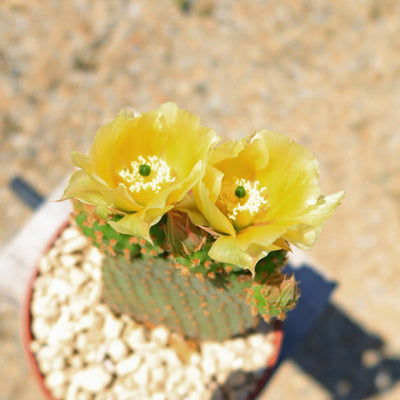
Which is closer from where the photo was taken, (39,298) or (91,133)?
(39,298)

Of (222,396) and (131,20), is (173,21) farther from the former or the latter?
(222,396)

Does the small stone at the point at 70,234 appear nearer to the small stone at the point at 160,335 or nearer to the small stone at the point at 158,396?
the small stone at the point at 160,335

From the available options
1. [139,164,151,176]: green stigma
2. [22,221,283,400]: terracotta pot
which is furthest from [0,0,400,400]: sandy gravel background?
[139,164,151,176]: green stigma

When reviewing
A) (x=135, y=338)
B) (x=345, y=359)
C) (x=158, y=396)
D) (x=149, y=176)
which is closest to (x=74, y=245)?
(x=135, y=338)

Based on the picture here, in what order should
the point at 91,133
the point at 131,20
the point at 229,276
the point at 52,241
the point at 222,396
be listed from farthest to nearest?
the point at 131,20, the point at 91,133, the point at 52,241, the point at 222,396, the point at 229,276

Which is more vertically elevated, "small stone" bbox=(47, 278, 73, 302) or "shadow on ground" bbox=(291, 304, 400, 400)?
"small stone" bbox=(47, 278, 73, 302)

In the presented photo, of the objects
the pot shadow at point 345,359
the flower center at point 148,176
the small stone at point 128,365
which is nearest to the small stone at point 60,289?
the small stone at point 128,365

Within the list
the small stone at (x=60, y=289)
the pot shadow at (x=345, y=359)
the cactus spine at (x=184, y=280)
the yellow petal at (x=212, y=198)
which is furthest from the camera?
the pot shadow at (x=345, y=359)

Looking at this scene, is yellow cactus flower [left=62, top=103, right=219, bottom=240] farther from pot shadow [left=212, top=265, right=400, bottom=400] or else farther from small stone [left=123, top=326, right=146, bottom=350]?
pot shadow [left=212, top=265, right=400, bottom=400]

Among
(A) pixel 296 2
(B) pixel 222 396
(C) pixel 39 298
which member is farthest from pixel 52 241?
(A) pixel 296 2
